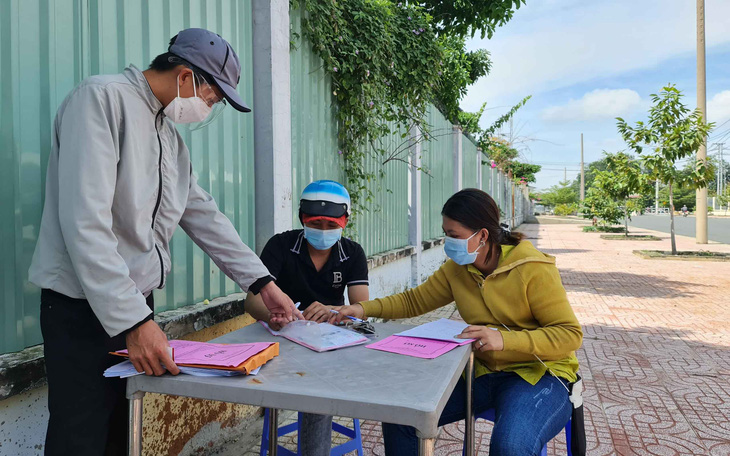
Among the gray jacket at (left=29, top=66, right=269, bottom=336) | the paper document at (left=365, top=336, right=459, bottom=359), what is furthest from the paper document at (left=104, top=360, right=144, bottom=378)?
the paper document at (left=365, top=336, right=459, bottom=359)

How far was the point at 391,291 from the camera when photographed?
21.6ft

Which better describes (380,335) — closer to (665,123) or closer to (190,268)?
(190,268)

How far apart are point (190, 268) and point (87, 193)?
4.97 feet

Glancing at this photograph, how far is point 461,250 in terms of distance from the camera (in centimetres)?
239

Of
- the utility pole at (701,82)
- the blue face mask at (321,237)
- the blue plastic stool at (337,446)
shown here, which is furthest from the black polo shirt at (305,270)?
the utility pole at (701,82)

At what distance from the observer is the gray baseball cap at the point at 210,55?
1763mm

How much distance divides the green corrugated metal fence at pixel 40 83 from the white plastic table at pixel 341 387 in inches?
28.5

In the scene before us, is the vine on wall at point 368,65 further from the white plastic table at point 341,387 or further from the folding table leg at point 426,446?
the folding table leg at point 426,446

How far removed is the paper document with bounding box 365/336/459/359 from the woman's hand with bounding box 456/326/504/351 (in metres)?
0.11

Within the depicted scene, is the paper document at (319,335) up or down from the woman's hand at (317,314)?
down

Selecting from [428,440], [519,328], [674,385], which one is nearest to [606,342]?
[674,385]

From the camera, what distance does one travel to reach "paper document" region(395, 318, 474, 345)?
2.01 m

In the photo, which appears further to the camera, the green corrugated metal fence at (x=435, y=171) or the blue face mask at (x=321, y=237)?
the green corrugated metal fence at (x=435, y=171)

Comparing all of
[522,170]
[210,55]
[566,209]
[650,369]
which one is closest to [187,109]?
→ [210,55]
